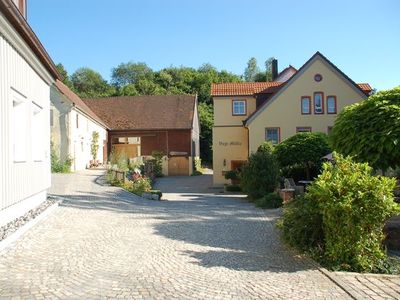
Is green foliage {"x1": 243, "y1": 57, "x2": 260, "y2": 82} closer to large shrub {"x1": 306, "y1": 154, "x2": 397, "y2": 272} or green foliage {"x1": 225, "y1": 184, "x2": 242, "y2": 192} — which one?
green foliage {"x1": 225, "y1": 184, "x2": 242, "y2": 192}

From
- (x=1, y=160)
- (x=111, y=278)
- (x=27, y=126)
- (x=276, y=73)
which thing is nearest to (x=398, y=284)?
(x=111, y=278)

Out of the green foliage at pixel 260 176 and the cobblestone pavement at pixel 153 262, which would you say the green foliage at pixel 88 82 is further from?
the cobblestone pavement at pixel 153 262

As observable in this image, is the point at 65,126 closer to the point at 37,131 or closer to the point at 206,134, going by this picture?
the point at 37,131

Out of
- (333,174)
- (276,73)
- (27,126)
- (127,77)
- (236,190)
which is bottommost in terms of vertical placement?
(236,190)

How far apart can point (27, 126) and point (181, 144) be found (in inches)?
1508

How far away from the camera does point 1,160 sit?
8969mm

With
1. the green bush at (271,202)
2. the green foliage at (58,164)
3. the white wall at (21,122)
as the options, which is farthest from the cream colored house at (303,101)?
the white wall at (21,122)

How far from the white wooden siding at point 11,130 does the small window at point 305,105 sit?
23.3 m

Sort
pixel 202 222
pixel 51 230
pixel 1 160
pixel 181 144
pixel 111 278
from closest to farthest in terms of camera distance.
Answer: pixel 111 278
pixel 1 160
pixel 51 230
pixel 202 222
pixel 181 144

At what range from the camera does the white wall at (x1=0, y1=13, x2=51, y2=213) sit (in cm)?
911

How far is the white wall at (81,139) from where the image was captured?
1296 inches

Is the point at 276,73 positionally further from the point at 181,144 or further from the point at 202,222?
the point at 202,222

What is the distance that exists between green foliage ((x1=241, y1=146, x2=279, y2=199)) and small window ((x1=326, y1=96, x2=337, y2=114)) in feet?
41.0

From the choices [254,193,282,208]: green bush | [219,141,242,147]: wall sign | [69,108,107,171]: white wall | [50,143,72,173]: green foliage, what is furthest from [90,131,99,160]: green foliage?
[254,193,282,208]: green bush
